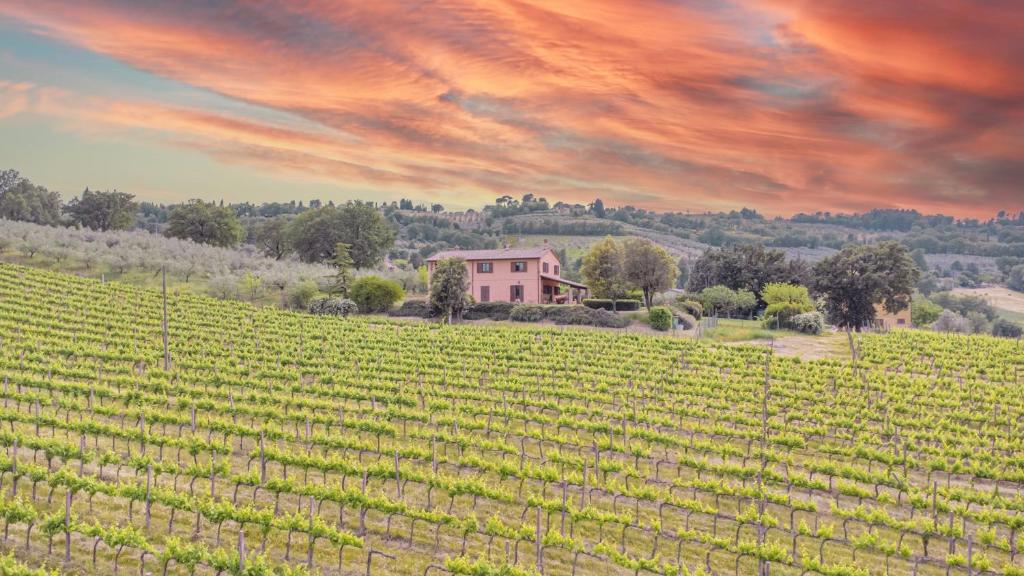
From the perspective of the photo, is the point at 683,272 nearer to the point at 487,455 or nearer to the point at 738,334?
the point at 738,334

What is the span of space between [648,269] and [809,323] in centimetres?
1606

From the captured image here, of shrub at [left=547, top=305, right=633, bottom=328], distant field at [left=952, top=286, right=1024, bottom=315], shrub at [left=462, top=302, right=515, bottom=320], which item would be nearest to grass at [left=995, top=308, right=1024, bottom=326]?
distant field at [left=952, top=286, right=1024, bottom=315]

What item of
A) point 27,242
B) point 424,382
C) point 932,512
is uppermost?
point 27,242

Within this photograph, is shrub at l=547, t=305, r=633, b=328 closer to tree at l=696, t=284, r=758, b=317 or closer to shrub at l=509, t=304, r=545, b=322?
shrub at l=509, t=304, r=545, b=322

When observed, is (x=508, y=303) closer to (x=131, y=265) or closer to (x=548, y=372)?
(x=548, y=372)

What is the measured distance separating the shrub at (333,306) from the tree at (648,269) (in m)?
26.6

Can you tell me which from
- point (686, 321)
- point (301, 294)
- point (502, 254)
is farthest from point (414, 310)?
point (686, 321)

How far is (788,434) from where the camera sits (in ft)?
92.0

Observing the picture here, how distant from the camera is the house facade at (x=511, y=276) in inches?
2768

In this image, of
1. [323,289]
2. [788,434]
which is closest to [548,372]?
[788,434]

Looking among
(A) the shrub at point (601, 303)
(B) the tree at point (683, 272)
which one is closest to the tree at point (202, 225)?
(A) the shrub at point (601, 303)

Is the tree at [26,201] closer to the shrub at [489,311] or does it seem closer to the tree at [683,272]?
the shrub at [489,311]

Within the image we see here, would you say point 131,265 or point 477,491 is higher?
point 131,265

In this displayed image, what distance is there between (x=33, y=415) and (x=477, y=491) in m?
15.7
